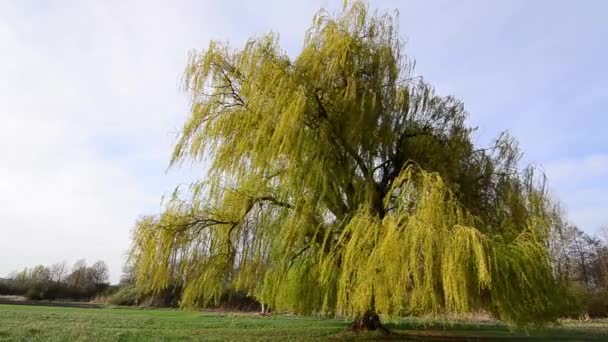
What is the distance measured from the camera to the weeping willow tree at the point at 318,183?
1056 cm

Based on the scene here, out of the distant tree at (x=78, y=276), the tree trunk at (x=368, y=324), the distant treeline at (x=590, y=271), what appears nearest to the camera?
the tree trunk at (x=368, y=324)

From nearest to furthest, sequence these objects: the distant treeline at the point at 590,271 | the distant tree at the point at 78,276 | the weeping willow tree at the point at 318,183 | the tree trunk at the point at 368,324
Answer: the weeping willow tree at the point at 318,183 → the tree trunk at the point at 368,324 → the distant treeline at the point at 590,271 → the distant tree at the point at 78,276

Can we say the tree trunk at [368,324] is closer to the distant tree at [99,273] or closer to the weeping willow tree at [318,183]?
the weeping willow tree at [318,183]

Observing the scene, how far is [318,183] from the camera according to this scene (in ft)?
40.5

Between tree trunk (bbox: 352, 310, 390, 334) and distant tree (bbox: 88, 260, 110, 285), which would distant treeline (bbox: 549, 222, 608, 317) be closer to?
tree trunk (bbox: 352, 310, 390, 334)

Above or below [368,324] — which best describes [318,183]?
above

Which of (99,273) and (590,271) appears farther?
(99,273)

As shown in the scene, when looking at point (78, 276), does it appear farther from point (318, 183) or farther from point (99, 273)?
point (318, 183)

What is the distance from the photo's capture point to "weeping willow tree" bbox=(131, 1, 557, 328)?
10.6 metres

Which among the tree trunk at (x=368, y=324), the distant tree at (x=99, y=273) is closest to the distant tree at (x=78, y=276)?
the distant tree at (x=99, y=273)

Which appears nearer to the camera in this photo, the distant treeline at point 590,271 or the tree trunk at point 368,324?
the tree trunk at point 368,324

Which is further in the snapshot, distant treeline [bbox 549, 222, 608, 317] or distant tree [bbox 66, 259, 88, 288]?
distant tree [bbox 66, 259, 88, 288]

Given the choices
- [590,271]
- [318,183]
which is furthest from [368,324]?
[590,271]

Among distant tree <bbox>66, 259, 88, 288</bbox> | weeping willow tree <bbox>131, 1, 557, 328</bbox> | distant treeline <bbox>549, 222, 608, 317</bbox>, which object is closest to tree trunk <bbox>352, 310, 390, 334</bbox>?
weeping willow tree <bbox>131, 1, 557, 328</bbox>
